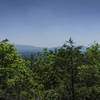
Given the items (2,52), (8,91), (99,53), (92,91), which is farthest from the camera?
(99,53)

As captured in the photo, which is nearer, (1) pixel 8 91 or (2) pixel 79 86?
(1) pixel 8 91

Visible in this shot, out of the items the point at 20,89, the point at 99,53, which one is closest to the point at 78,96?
the point at 20,89

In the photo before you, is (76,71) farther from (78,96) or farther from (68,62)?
(78,96)

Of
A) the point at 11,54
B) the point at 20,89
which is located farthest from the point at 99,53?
the point at 20,89

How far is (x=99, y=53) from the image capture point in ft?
80.7

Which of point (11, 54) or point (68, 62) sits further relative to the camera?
point (11, 54)

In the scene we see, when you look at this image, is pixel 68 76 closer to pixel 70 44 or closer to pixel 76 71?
pixel 76 71

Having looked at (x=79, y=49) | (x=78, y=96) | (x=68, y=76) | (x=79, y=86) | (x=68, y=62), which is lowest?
(x=78, y=96)

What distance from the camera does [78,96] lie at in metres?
12.6

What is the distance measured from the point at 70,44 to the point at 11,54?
10949 millimetres

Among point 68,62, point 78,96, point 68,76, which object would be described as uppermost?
point 68,62

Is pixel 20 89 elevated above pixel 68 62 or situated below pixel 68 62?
below

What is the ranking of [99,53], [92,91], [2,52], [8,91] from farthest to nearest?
[99,53] → [2,52] → [92,91] → [8,91]

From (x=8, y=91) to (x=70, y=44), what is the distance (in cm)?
665
